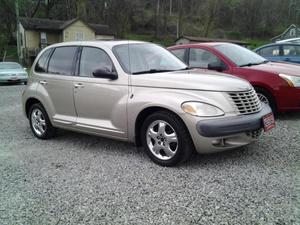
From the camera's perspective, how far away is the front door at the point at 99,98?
5.04 metres

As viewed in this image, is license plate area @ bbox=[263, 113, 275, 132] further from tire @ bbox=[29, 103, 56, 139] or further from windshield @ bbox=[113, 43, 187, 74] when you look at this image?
tire @ bbox=[29, 103, 56, 139]

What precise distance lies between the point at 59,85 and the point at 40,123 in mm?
1041

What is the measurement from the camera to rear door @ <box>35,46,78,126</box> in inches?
228

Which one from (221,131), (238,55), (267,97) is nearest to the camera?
(221,131)

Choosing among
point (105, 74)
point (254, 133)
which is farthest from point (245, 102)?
point (105, 74)

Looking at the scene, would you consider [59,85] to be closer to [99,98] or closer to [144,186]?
[99,98]

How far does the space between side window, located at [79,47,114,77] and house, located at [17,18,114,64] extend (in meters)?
41.8

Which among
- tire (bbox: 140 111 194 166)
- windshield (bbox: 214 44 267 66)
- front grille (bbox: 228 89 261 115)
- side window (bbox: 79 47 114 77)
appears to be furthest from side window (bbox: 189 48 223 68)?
tire (bbox: 140 111 194 166)

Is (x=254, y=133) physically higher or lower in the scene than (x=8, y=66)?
higher

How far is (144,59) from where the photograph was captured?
213 inches

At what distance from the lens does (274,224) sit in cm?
310

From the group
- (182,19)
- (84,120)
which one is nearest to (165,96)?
(84,120)

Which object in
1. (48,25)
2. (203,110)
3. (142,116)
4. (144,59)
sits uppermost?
(48,25)

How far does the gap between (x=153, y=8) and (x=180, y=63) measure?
71.8 meters
